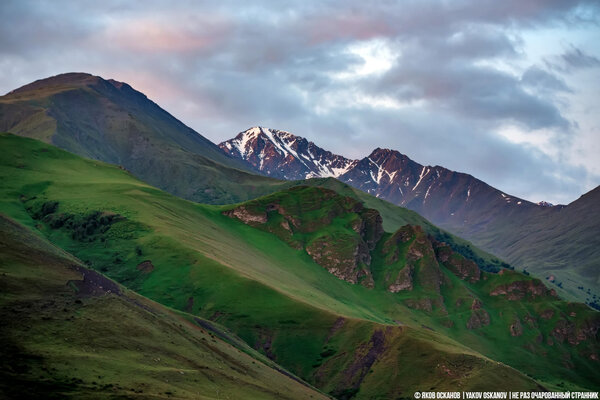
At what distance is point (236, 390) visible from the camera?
3487 inches

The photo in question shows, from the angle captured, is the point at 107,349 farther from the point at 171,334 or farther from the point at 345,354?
the point at 345,354

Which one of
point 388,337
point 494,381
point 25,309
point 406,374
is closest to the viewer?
point 25,309

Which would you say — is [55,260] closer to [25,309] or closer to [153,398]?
[25,309]

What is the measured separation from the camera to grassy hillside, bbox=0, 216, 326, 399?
65562 mm

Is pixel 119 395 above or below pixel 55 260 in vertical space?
below

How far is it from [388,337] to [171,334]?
86964 millimetres

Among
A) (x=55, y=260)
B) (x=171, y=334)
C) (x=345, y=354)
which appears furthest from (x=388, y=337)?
(x=55, y=260)

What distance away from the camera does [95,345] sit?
79.0 meters

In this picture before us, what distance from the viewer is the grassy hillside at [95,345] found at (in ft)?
215

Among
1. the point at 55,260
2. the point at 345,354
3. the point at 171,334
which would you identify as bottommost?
the point at 345,354

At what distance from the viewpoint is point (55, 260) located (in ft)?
347

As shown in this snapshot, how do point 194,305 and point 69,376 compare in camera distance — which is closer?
point 69,376

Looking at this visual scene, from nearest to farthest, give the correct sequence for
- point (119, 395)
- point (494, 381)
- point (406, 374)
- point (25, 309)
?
1. point (119, 395)
2. point (25, 309)
3. point (494, 381)
4. point (406, 374)

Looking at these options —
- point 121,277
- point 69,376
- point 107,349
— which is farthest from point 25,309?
point 121,277
